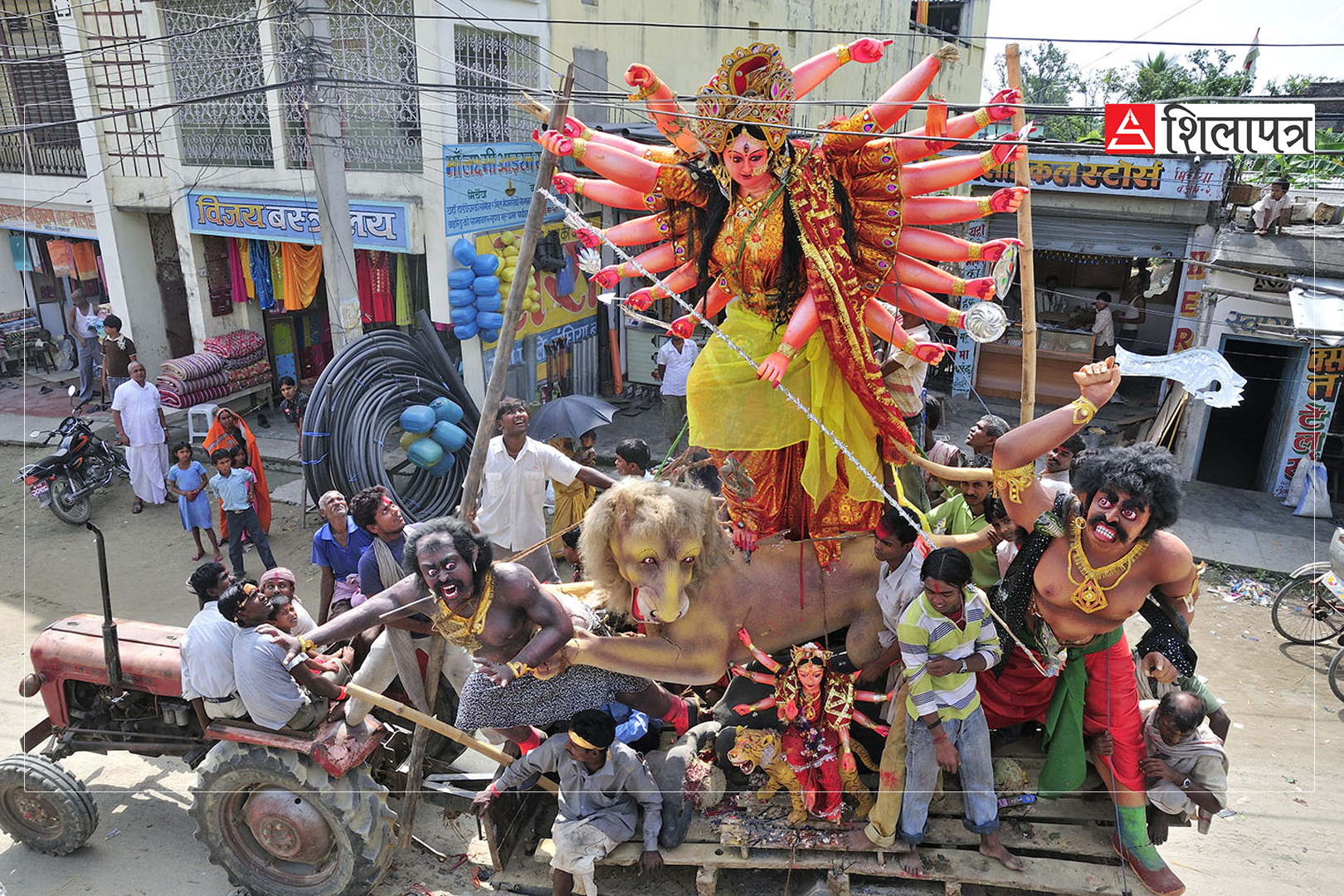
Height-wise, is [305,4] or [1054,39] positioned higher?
[305,4]

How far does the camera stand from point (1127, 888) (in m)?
3.50

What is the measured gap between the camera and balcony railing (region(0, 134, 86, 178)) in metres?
13.7

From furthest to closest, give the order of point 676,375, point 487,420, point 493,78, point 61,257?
point 61,257 → point 676,375 → point 493,78 → point 487,420

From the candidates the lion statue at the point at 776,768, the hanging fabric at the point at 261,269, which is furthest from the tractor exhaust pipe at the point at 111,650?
the hanging fabric at the point at 261,269

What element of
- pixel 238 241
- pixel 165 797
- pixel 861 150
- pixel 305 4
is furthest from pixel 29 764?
pixel 238 241

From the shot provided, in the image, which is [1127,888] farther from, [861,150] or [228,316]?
[228,316]

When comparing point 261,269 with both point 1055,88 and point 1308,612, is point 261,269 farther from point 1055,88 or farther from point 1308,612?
point 1055,88

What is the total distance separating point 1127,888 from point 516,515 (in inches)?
168

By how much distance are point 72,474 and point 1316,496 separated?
45.3 feet

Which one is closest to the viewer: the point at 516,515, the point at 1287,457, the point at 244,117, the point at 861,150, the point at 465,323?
the point at 861,150

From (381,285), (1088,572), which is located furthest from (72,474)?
(1088,572)

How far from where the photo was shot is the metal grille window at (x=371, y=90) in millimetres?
10297

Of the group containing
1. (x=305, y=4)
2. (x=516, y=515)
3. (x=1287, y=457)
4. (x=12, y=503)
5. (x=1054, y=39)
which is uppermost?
(x=305, y=4)

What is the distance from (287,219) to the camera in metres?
11.4
